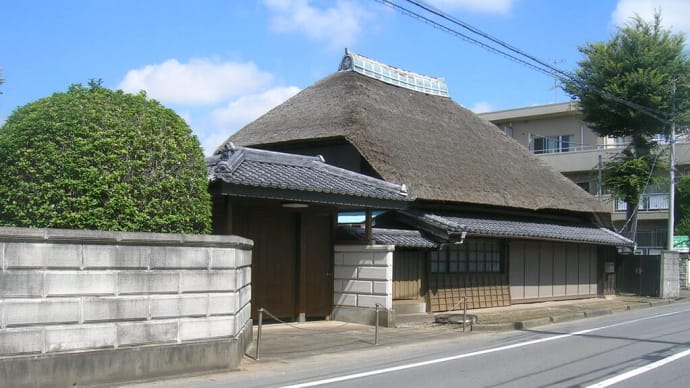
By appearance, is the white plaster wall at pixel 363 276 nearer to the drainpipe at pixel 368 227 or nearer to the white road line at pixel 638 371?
the drainpipe at pixel 368 227

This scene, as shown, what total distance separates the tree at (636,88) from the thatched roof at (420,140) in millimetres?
5235

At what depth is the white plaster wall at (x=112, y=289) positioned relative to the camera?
25.2 feet

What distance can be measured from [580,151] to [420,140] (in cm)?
2392

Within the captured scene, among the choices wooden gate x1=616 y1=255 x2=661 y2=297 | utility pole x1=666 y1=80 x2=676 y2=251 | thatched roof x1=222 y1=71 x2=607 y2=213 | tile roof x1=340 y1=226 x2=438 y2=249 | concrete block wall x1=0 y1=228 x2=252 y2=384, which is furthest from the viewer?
wooden gate x1=616 y1=255 x2=661 y2=297

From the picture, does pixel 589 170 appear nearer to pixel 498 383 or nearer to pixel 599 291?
pixel 599 291

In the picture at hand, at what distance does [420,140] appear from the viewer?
21359 mm

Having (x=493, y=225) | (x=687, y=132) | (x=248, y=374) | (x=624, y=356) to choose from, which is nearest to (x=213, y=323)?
(x=248, y=374)

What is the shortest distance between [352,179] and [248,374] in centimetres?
695

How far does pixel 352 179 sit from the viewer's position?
51.0 feet

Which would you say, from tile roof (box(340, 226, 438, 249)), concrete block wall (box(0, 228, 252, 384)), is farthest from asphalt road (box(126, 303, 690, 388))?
tile roof (box(340, 226, 438, 249))

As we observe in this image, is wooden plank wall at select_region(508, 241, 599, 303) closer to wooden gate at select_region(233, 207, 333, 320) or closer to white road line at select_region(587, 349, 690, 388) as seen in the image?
wooden gate at select_region(233, 207, 333, 320)

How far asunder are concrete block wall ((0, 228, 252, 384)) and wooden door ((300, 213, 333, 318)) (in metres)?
5.74

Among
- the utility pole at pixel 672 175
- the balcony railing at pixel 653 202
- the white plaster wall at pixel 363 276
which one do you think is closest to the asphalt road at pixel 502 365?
the white plaster wall at pixel 363 276

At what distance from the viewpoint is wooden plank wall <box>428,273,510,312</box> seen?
61.1 ft
